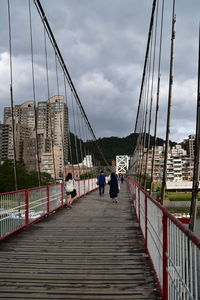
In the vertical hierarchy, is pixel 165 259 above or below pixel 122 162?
above

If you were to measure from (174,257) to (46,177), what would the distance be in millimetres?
61339

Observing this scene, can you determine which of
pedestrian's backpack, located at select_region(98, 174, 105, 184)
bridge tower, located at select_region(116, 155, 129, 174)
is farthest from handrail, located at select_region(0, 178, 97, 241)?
bridge tower, located at select_region(116, 155, 129, 174)

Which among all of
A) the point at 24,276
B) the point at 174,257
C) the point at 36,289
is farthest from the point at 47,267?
the point at 174,257

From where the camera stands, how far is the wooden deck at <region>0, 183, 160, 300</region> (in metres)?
3.17

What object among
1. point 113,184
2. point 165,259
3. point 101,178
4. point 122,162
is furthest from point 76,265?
point 122,162

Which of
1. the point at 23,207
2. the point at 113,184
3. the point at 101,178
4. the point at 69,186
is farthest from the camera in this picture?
the point at 101,178

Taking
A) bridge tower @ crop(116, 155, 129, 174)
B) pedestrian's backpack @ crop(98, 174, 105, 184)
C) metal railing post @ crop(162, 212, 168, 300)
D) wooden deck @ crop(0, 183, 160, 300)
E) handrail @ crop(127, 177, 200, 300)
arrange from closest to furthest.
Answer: handrail @ crop(127, 177, 200, 300) < metal railing post @ crop(162, 212, 168, 300) < wooden deck @ crop(0, 183, 160, 300) < pedestrian's backpack @ crop(98, 174, 105, 184) < bridge tower @ crop(116, 155, 129, 174)

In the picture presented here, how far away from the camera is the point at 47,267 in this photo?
3.98m

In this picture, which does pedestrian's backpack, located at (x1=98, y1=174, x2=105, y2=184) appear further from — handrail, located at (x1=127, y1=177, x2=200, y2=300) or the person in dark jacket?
handrail, located at (x1=127, y1=177, x2=200, y2=300)

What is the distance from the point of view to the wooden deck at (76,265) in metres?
3.17

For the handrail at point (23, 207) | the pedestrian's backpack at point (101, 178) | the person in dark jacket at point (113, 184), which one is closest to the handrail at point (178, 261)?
Result: the handrail at point (23, 207)

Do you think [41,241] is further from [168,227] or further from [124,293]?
[168,227]

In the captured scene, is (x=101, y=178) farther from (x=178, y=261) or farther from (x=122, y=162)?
(x=122, y=162)

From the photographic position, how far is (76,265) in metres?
4.07
